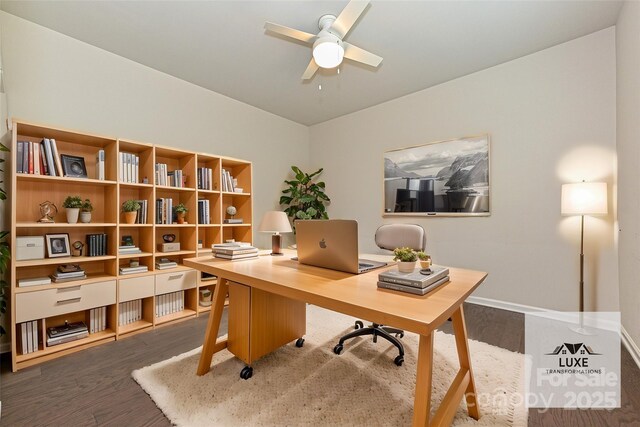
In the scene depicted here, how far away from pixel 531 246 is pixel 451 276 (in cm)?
210

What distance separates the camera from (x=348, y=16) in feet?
6.13

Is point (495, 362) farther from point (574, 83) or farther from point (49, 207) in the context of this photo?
point (49, 207)

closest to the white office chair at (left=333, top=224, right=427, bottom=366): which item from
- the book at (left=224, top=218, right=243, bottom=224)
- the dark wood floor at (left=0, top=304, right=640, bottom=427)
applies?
the dark wood floor at (left=0, top=304, right=640, bottom=427)

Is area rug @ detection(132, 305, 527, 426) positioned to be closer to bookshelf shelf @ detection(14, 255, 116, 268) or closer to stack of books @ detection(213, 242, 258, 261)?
stack of books @ detection(213, 242, 258, 261)

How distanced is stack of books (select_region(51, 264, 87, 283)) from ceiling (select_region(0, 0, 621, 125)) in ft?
6.76

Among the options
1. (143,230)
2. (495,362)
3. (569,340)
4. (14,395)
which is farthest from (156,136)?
Answer: (569,340)

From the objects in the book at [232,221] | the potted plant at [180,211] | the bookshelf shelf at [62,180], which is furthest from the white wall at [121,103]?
the potted plant at [180,211]

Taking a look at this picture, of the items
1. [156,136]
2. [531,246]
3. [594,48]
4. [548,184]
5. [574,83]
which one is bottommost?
[531,246]

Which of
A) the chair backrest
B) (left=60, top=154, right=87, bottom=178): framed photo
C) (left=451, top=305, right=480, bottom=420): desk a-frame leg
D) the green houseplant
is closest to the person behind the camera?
(left=451, top=305, right=480, bottom=420): desk a-frame leg

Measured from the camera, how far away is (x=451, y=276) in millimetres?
1359

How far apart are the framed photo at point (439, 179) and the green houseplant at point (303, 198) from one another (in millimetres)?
1073

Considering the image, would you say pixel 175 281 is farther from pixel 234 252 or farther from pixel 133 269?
pixel 234 252

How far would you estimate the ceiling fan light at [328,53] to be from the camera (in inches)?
80.2

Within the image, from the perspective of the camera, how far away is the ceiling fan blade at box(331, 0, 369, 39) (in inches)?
68.2
